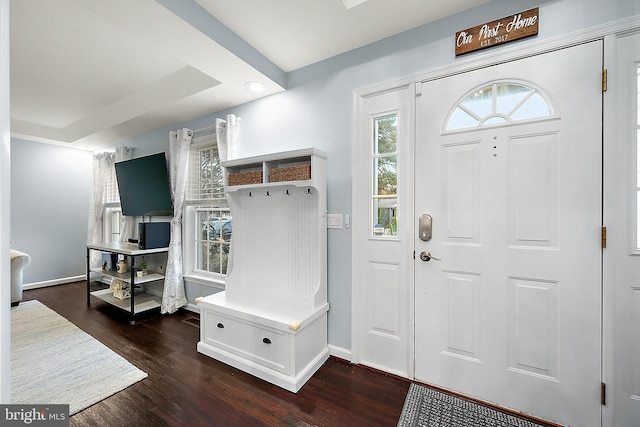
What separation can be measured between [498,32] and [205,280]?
3.40m

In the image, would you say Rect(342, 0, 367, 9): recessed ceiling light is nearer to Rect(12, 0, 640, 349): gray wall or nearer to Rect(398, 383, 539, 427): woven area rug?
Rect(12, 0, 640, 349): gray wall

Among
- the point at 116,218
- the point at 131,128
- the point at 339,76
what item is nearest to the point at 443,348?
the point at 339,76

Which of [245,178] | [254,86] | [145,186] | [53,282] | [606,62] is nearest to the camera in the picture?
[606,62]

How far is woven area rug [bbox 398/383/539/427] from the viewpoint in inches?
59.1

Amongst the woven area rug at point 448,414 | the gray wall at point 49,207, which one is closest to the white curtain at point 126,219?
the gray wall at point 49,207

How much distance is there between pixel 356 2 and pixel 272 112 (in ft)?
3.80

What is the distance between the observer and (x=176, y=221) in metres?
3.19

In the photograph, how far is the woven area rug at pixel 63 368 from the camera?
5.72ft

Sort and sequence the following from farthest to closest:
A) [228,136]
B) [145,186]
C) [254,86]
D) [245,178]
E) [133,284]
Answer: [145,186] → [133,284] → [228,136] → [254,86] → [245,178]

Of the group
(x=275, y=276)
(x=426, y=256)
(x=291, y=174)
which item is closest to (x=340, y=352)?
(x=275, y=276)

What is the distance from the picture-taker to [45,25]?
78.6 inches

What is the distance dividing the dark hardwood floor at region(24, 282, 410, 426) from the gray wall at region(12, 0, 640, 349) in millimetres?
367

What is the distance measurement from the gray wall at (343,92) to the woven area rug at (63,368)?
1.67 meters

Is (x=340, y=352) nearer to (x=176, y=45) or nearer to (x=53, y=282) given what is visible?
(x=176, y=45)
